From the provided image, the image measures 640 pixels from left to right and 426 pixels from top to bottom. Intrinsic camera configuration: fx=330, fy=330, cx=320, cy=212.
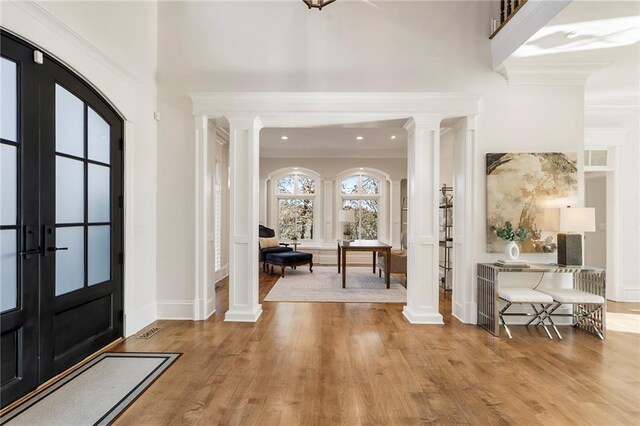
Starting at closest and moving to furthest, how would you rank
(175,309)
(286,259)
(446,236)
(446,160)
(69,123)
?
(69,123) < (175,309) < (446,236) < (446,160) < (286,259)

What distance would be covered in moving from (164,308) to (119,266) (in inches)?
36.4

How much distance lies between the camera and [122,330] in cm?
344

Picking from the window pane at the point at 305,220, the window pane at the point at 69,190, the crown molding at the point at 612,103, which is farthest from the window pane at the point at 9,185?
the window pane at the point at 305,220

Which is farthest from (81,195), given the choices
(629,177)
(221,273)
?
(629,177)

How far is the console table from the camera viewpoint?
3.59 metres

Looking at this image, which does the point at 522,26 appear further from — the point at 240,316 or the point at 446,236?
the point at 240,316

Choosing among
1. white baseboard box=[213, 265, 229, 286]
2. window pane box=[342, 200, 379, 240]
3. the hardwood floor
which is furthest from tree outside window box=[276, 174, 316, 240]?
the hardwood floor

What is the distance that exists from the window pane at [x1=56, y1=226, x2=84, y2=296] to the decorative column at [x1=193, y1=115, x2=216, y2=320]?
1303 millimetres

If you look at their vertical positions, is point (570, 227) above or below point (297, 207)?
below

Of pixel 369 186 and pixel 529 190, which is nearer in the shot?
pixel 529 190

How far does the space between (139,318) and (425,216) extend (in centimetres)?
351

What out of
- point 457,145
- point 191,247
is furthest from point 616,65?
point 191,247

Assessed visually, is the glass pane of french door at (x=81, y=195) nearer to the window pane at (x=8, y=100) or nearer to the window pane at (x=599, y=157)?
the window pane at (x=8, y=100)

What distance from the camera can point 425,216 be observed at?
4.02m
